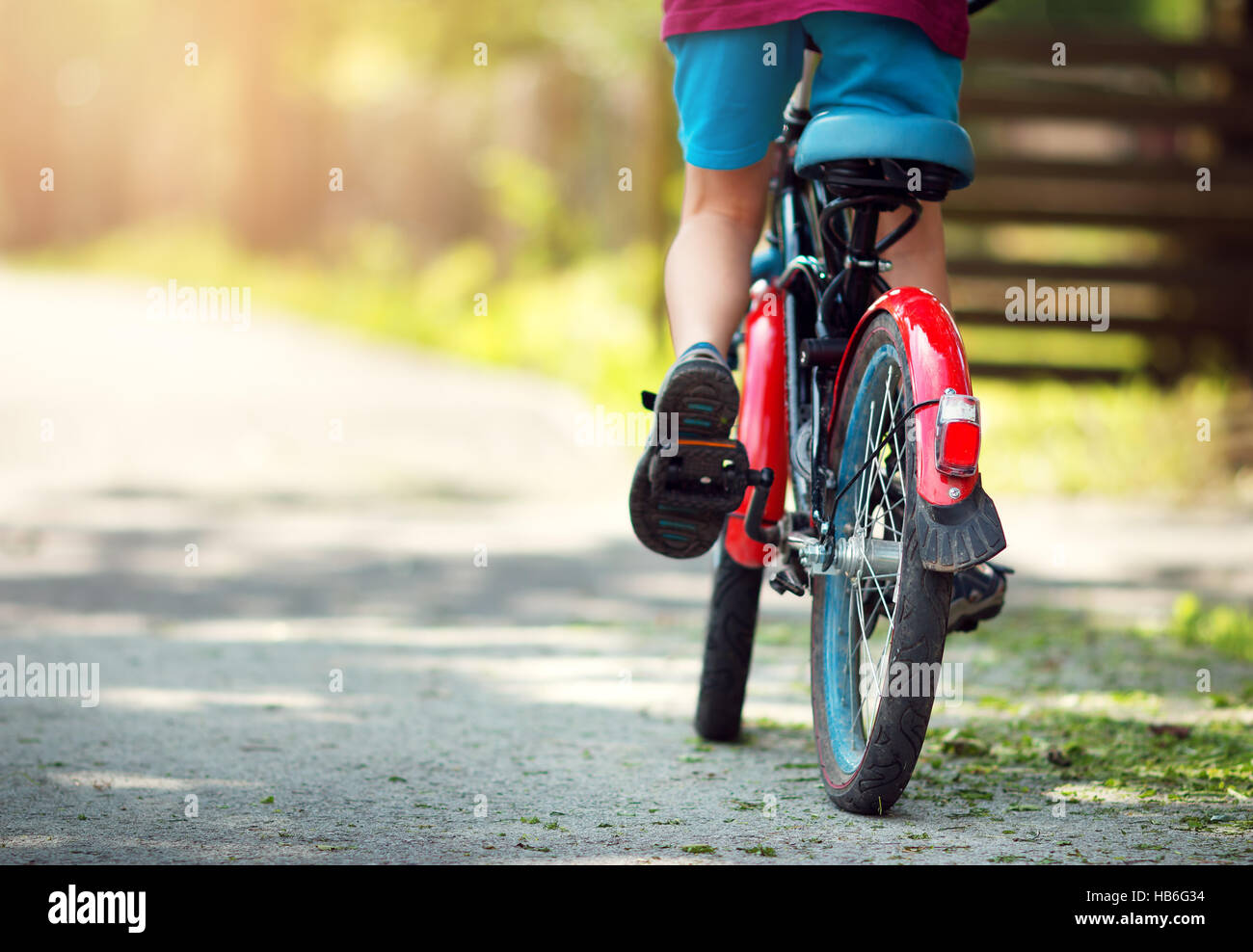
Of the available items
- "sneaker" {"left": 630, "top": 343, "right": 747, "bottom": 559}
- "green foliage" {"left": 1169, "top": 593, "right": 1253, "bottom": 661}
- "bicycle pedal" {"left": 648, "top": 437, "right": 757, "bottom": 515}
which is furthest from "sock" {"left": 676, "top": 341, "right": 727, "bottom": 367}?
"green foliage" {"left": 1169, "top": 593, "right": 1253, "bottom": 661}

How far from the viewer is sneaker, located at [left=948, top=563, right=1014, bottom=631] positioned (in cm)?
296

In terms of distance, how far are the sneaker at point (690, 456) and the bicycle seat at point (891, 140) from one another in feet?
1.48

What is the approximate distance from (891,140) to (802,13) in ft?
Result: 1.09

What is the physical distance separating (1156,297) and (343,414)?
5.22 metres

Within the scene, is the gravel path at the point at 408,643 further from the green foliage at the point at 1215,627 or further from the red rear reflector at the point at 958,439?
the red rear reflector at the point at 958,439

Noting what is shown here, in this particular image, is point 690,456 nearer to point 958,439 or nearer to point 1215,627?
point 958,439

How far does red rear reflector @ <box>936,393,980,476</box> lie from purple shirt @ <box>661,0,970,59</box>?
81 centimetres

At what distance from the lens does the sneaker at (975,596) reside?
2965 mm

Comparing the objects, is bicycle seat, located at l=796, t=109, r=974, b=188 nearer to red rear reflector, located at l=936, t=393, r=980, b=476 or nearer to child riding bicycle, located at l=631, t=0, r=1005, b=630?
child riding bicycle, located at l=631, t=0, r=1005, b=630

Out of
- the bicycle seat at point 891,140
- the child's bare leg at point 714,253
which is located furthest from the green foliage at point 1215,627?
the bicycle seat at point 891,140

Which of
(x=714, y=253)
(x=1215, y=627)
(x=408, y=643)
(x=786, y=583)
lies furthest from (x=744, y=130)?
(x=1215, y=627)

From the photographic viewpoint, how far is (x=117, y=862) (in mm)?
2439
